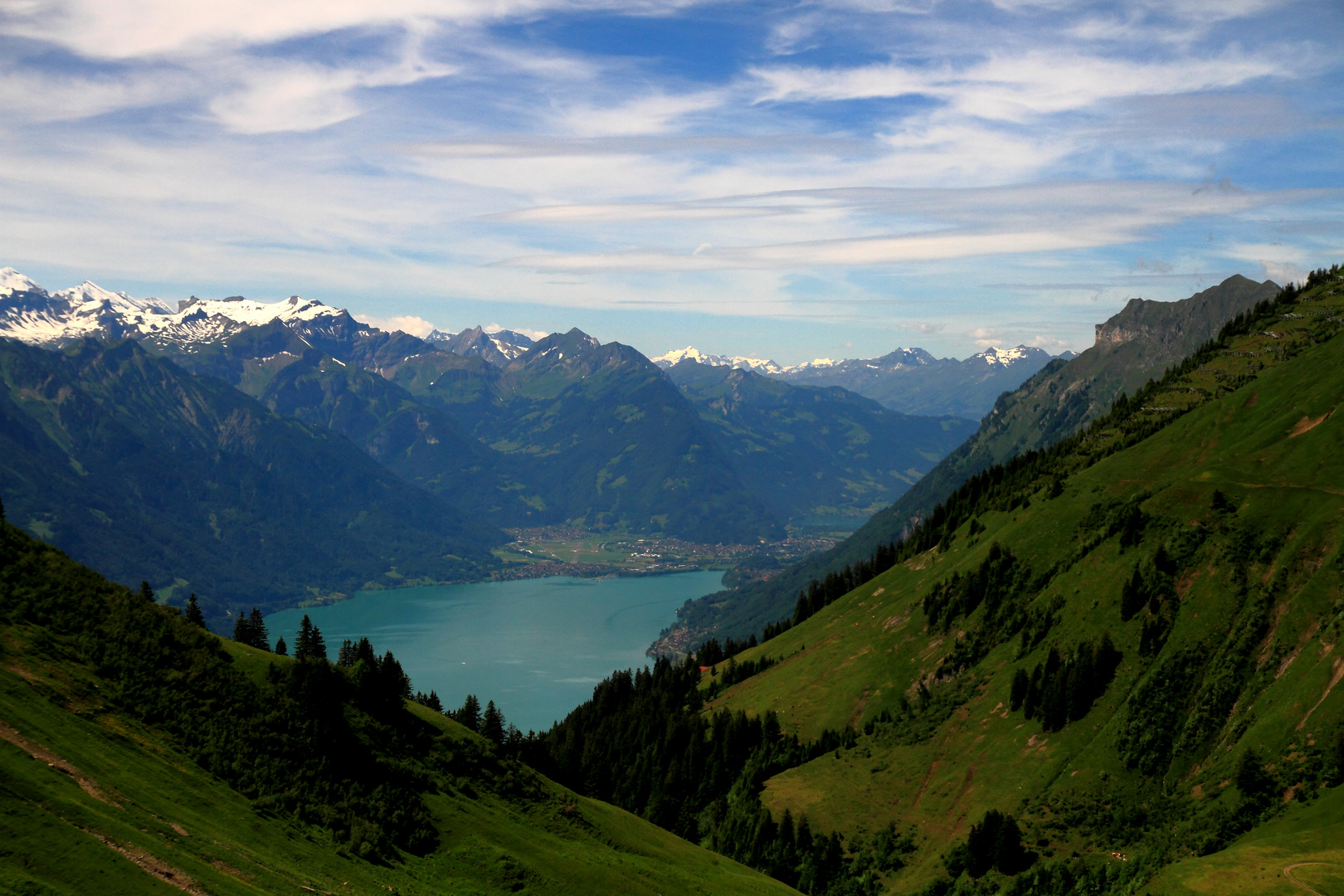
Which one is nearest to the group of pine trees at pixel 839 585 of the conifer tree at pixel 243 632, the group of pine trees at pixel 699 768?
the group of pine trees at pixel 699 768

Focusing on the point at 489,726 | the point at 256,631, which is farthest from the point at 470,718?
the point at 256,631

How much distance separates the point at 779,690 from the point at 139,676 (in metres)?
110

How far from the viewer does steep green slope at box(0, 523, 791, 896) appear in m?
38.7

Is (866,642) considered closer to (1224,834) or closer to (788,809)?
(788,809)

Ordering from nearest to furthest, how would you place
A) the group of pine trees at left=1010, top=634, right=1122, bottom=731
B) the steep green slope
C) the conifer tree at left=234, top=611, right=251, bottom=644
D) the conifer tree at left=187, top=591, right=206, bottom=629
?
the steep green slope
the conifer tree at left=187, top=591, right=206, bottom=629
the conifer tree at left=234, top=611, right=251, bottom=644
the group of pine trees at left=1010, top=634, right=1122, bottom=731

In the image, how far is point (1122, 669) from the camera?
102688 millimetres

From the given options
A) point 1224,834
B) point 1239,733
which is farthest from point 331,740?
point 1239,733

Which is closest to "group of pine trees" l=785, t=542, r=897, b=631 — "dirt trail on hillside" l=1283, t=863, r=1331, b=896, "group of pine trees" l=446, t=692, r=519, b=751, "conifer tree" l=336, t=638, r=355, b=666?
"group of pine trees" l=446, t=692, r=519, b=751

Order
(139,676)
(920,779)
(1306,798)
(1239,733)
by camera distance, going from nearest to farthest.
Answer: (139,676), (1306,798), (1239,733), (920,779)

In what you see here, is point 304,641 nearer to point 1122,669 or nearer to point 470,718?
point 470,718

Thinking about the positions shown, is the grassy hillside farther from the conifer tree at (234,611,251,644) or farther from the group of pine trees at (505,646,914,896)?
the conifer tree at (234,611,251,644)

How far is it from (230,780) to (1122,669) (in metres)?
95.1

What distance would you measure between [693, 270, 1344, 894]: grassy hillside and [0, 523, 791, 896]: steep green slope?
38736 mm

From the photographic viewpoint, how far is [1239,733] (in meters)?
84.4
